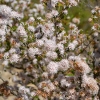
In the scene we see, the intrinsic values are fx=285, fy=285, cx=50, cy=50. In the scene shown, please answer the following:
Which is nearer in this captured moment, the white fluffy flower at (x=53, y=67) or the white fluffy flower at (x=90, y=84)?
the white fluffy flower at (x=90, y=84)

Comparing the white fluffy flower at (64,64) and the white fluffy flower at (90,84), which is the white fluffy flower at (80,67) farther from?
the white fluffy flower at (64,64)

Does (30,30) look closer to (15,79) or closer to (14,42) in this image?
(14,42)

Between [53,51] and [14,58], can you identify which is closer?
[53,51]

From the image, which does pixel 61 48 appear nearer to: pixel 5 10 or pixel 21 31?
pixel 21 31

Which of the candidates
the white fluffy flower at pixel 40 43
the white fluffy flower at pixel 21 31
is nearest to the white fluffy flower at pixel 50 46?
the white fluffy flower at pixel 40 43

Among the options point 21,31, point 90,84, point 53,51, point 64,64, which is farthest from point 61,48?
point 90,84

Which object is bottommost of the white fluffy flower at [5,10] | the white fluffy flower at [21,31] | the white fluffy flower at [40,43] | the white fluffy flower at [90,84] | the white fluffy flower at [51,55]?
the white fluffy flower at [90,84]

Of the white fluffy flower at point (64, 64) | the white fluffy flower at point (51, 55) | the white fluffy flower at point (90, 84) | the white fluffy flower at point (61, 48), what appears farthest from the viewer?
the white fluffy flower at point (61, 48)

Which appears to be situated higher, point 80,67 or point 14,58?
point 14,58

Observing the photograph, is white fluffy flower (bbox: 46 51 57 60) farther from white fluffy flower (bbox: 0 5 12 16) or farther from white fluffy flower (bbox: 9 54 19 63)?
white fluffy flower (bbox: 0 5 12 16)

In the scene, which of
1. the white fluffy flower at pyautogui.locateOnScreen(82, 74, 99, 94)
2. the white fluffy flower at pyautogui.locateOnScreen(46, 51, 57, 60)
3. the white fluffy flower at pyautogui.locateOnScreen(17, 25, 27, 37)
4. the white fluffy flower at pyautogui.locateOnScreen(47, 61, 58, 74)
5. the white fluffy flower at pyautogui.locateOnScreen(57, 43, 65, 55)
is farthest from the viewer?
the white fluffy flower at pyautogui.locateOnScreen(17, 25, 27, 37)

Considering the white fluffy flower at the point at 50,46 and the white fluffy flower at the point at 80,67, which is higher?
the white fluffy flower at the point at 50,46

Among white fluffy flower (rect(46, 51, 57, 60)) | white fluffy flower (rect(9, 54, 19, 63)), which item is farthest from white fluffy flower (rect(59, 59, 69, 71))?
white fluffy flower (rect(9, 54, 19, 63))
